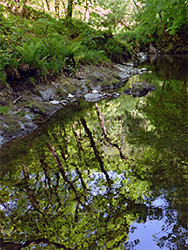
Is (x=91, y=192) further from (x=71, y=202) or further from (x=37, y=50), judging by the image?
(x=37, y=50)

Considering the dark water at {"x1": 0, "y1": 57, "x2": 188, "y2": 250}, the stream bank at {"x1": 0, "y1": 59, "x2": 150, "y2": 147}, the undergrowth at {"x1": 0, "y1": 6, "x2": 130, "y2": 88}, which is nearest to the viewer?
the dark water at {"x1": 0, "y1": 57, "x2": 188, "y2": 250}

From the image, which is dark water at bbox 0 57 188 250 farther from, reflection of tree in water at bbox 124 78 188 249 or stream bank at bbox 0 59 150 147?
stream bank at bbox 0 59 150 147

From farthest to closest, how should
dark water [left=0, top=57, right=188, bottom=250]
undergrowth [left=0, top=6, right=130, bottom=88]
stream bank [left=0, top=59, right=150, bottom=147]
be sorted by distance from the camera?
undergrowth [left=0, top=6, right=130, bottom=88] → stream bank [left=0, top=59, right=150, bottom=147] → dark water [left=0, top=57, right=188, bottom=250]

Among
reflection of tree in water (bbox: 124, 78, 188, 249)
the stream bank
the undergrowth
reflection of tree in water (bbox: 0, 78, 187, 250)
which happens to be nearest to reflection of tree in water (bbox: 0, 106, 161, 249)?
reflection of tree in water (bbox: 0, 78, 187, 250)

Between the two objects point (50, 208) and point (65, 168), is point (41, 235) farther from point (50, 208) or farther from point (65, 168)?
point (65, 168)

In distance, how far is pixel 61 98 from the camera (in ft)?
22.0

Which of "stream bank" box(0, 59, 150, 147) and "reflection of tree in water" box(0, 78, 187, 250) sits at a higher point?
"stream bank" box(0, 59, 150, 147)

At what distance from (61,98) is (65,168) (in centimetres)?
386

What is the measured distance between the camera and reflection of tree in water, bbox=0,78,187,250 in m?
1.98

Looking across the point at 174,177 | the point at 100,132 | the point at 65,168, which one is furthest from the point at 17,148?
the point at 174,177

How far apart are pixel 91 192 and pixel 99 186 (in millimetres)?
141

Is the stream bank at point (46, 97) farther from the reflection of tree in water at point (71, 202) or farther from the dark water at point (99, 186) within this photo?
the reflection of tree in water at point (71, 202)

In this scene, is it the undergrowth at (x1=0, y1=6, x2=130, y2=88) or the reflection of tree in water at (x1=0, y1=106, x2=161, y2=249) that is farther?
the undergrowth at (x1=0, y1=6, x2=130, y2=88)

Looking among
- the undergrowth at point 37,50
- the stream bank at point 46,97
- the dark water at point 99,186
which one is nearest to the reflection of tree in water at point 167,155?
the dark water at point 99,186
